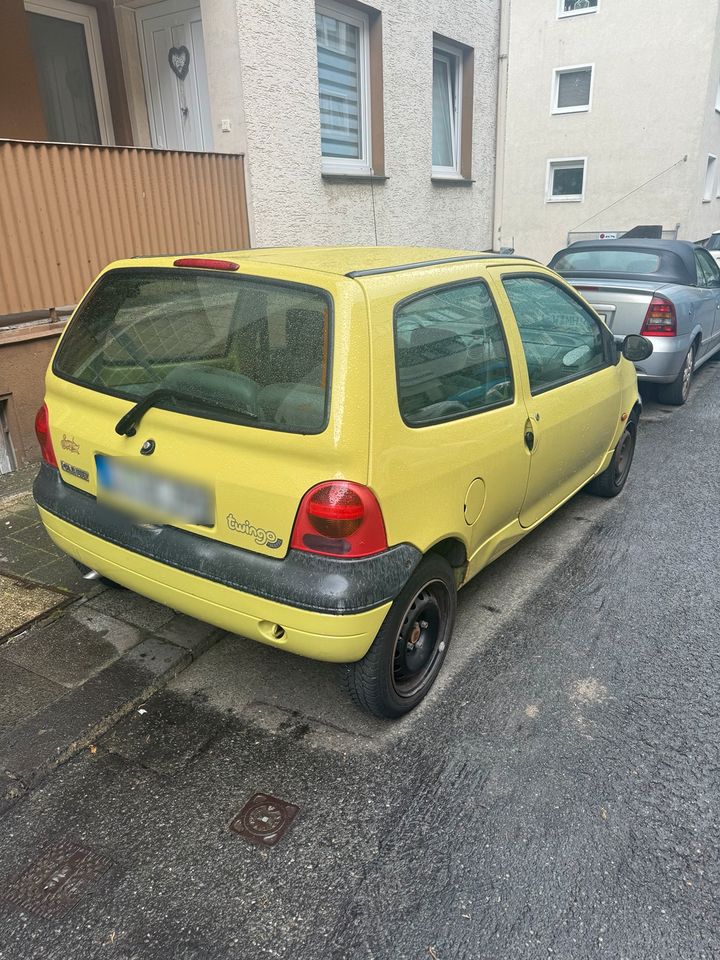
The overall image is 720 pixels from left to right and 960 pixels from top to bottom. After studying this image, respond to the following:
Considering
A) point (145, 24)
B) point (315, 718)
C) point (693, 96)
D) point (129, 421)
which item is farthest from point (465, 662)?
point (693, 96)

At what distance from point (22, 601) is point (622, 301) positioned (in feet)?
19.1

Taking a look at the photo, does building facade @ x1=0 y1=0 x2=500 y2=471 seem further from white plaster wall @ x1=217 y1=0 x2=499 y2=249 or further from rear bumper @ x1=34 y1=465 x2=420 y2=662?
rear bumper @ x1=34 y1=465 x2=420 y2=662

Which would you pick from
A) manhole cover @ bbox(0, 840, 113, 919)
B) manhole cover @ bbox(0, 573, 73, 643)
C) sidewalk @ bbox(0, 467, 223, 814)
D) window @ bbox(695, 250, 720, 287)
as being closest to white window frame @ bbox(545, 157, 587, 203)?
window @ bbox(695, 250, 720, 287)

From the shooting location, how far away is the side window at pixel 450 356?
2.59 m

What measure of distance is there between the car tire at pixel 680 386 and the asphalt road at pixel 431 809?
432 centimetres

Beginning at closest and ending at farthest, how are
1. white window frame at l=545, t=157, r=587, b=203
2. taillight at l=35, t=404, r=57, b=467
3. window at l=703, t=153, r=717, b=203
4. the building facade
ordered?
taillight at l=35, t=404, r=57, b=467 < the building facade < window at l=703, t=153, r=717, b=203 < white window frame at l=545, t=157, r=587, b=203

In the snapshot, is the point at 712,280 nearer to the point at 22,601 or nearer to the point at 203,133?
the point at 203,133

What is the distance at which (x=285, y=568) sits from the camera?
2.39 meters

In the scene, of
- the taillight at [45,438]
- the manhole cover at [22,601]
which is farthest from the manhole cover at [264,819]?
the taillight at [45,438]

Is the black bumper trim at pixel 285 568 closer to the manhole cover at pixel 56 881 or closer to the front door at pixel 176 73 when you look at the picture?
the manhole cover at pixel 56 881

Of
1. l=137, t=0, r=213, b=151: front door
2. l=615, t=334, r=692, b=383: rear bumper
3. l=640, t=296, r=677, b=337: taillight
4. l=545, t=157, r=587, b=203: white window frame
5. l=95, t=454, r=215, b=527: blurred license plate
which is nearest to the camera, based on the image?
l=95, t=454, r=215, b=527: blurred license plate

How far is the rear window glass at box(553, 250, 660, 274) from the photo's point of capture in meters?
7.55

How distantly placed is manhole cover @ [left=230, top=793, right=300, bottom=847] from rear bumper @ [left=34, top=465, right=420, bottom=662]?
516 mm

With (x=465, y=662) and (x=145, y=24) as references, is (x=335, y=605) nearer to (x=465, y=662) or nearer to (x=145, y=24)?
(x=465, y=662)
